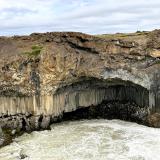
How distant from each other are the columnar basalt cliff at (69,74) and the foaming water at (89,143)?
61.0 inches

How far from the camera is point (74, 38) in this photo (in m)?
32.9

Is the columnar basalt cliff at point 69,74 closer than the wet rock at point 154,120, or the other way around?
the columnar basalt cliff at point 69,74

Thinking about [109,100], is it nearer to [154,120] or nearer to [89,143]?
[154,120]

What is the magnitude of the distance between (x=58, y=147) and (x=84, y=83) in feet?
24.6

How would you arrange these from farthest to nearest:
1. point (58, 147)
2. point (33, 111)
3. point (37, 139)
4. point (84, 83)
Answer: point (84, 83) < point (33, 111) < point (37, 139) < point (58, 147)

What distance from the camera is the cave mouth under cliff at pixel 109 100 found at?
33.2m

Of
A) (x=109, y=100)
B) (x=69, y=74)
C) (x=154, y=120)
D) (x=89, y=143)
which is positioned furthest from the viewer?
(x=109, y=100)

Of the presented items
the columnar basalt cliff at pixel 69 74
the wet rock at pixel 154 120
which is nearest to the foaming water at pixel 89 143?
the wet rock at pixel 154 120

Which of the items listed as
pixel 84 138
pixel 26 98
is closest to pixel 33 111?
pixel 26 98

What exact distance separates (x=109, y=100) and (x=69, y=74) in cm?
478

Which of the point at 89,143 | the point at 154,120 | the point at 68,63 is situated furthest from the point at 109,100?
the point at 89,143

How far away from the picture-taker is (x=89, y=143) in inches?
1097

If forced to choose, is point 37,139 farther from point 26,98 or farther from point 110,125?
point 110,125

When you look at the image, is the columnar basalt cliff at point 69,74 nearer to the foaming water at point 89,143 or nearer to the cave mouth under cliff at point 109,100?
the cave mouth under cliff at point 109,100
